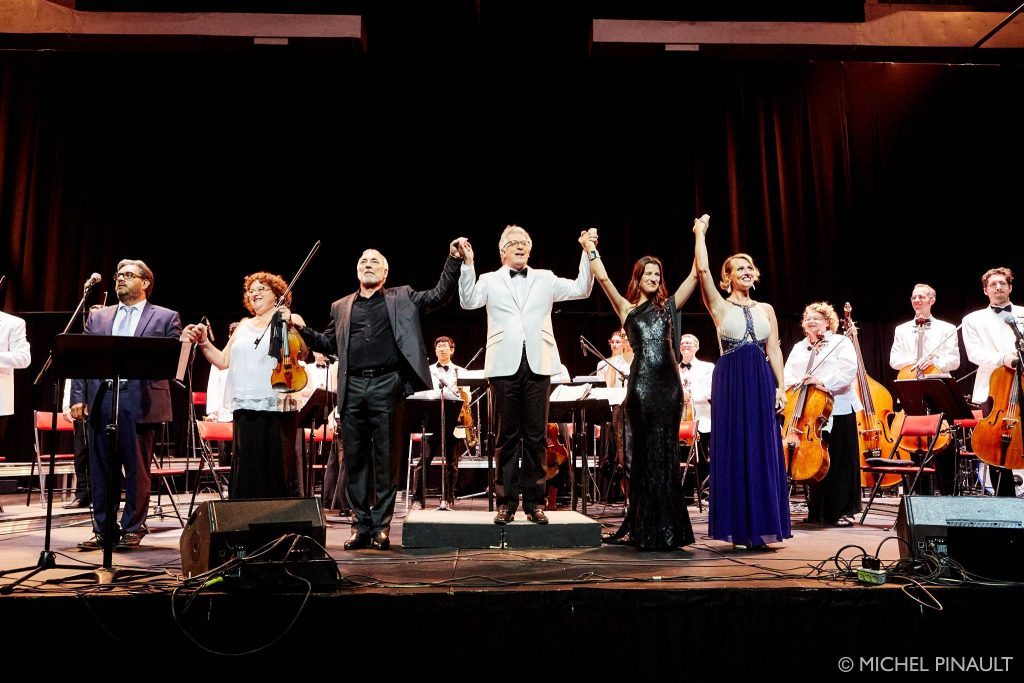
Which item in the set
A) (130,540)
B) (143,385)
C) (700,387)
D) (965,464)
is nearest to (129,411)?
(143,385)

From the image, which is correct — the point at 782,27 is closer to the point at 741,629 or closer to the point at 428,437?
the point at 428,437

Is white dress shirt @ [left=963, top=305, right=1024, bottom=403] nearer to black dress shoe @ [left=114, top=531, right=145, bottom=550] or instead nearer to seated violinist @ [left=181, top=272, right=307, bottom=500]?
seated violinist @ [left=181, top=272, right=307, bottom=500]

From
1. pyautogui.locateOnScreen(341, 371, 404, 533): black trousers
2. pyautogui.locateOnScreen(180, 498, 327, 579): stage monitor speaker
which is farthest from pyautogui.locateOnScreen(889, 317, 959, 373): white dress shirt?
pyautogui.locateOnScreen(180, 498, 327, 579): stage monitor speaker

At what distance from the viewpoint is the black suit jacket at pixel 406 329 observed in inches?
193

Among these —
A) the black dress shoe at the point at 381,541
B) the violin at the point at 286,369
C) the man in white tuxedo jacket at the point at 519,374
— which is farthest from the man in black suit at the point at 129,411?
the man in white tuxedo jacket at the point at 519,374

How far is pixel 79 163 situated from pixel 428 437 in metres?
6.02

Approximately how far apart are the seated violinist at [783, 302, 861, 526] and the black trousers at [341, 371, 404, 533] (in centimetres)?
314

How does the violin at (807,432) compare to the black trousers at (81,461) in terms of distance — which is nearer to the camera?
the violin at (807,432)

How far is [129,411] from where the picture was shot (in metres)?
5.00

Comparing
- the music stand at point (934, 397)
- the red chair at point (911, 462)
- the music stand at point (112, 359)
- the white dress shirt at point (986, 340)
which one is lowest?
the red chair at point (911, 462)

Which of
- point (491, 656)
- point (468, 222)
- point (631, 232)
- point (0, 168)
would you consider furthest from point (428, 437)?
→ point (0, 168)

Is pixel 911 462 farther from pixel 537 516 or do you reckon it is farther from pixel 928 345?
pixel 537 516

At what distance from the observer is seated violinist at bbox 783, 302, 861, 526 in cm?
631

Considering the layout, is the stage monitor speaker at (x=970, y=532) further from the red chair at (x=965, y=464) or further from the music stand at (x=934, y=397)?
the red chair at (x=965, y=464)
